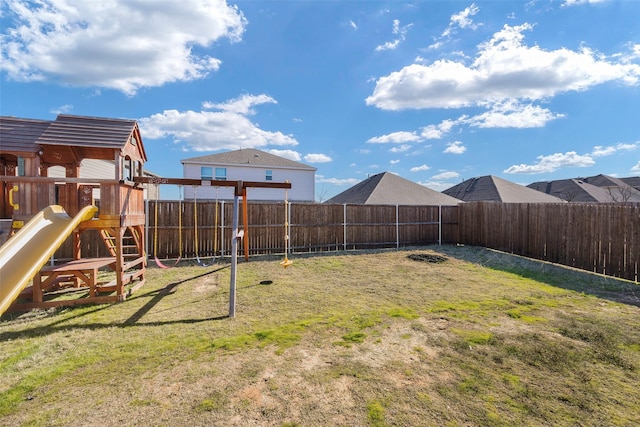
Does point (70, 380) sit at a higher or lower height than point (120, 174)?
lower

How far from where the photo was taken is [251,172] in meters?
20.2

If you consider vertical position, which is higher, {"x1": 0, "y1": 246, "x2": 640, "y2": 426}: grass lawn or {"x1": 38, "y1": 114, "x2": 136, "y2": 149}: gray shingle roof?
{"x1": 38, "y1": 114, "x2": 136, "y2": 149}: gray shingle roof

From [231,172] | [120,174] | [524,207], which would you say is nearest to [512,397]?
[120,174]

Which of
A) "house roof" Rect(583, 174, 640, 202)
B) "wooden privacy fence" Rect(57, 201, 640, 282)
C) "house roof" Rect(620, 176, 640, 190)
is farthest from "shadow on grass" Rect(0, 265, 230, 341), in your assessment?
"house roof" Rect(620, 176, 640, 190)

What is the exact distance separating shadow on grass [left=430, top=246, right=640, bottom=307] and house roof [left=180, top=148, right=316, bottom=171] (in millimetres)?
12948

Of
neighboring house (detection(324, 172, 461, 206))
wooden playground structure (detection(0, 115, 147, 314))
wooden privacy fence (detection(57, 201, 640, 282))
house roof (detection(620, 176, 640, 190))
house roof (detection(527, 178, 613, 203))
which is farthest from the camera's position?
house roof (detection(620, 176, 640, 190))

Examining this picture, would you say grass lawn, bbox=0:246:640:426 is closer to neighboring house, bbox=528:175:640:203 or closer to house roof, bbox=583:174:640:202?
neighboring house, bbox=528:175:640:203

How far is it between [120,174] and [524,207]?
12.0 metres

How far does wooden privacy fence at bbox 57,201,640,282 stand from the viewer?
778 centimetres

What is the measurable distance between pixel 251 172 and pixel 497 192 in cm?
1696

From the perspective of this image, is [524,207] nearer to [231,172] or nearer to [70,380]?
[70,380]

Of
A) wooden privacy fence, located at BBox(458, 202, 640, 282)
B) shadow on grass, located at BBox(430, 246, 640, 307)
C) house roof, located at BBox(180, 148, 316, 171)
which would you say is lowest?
shadow on grass, located at BBox(430, 246, 640, 307)

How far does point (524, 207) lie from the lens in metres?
10.4

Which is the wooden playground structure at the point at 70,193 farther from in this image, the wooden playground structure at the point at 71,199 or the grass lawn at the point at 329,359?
the grass lawn at the point at 329,359
